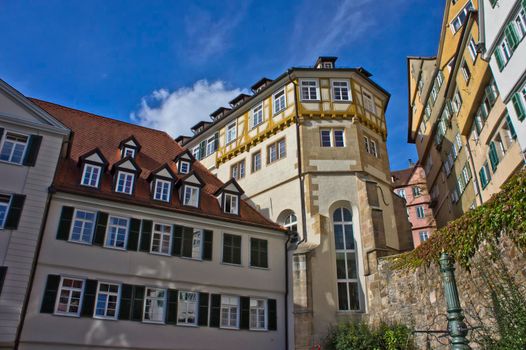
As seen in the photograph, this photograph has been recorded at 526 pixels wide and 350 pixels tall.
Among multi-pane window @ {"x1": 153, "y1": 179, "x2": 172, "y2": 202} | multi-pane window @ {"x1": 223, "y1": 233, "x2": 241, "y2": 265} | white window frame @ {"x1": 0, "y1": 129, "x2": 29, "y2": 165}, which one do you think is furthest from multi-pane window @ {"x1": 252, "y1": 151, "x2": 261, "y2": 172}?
white window frame @ {"x1": 0, "y1": 129, "x2": 29, "y2": 165}

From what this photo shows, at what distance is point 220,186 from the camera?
2416 cm

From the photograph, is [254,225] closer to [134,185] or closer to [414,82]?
[134,185]

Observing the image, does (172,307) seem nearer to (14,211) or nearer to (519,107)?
(14,211)

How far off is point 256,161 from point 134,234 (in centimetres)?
1139

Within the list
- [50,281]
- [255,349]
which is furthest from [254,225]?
[50,281]

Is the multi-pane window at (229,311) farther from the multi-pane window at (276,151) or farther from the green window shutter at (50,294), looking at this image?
the multi-pane window at (276,151)

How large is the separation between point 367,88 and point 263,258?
A: 1344 cm

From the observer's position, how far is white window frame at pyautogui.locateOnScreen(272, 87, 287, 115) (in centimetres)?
2770

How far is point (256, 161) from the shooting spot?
28344mm

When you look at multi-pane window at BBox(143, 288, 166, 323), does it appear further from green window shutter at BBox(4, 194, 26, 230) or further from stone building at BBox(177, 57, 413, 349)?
stone building at BBox(177, 57, 413, 349)

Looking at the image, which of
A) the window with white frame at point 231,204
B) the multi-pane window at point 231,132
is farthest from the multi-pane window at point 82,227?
the multi-pane window at point 231,132

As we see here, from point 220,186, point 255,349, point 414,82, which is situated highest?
point 414,82

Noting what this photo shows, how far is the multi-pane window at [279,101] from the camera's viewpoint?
27.8m

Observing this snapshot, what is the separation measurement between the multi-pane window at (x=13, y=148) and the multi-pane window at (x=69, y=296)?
5141mm
